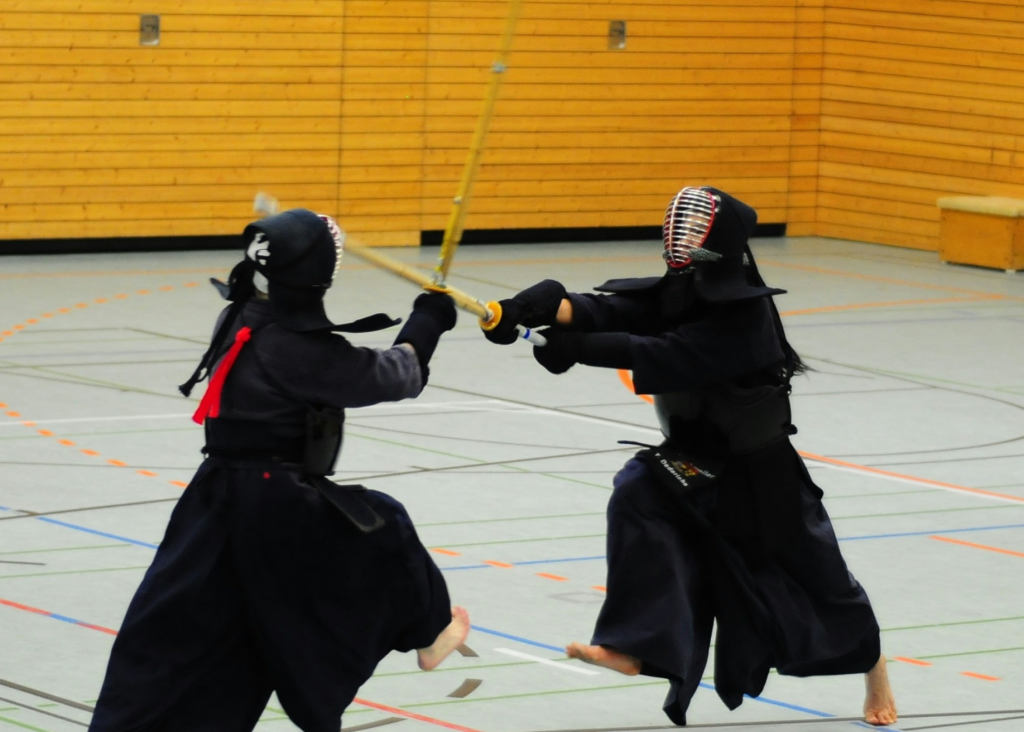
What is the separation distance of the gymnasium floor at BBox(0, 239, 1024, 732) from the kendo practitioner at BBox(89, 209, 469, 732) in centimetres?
76

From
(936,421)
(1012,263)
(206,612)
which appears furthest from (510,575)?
(1012,263)

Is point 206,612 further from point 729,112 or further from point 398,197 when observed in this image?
point 729,112

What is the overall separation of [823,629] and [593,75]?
13454 mm

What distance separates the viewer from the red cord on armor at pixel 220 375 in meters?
4.56

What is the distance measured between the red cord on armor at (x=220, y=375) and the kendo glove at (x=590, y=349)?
98cm

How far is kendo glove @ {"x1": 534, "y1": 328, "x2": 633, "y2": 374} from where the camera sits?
515cm

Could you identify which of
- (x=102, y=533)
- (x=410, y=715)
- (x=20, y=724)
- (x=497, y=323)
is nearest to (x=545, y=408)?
(x=102, y=533)

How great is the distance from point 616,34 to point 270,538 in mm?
14308

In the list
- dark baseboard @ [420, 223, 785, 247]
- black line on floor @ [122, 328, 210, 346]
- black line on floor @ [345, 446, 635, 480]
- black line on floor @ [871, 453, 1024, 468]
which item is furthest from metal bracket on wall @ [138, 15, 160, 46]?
black line on floor @ [871, 453, 1024, 468]

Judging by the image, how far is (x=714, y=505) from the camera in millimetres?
5172

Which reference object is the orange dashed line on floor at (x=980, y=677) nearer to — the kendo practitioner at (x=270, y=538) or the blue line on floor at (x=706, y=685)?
the blue line on floor at (x=706, y=685)

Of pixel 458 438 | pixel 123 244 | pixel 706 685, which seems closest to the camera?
pixel 706 685

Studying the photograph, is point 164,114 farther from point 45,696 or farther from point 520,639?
point 45,696

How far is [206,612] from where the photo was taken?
453 cm
